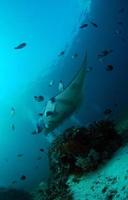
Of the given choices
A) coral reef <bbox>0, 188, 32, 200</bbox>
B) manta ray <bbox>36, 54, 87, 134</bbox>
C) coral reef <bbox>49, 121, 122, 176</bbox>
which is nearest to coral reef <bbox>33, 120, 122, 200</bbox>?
coral reef <bbox>49, 121, 122, 176</bbox>

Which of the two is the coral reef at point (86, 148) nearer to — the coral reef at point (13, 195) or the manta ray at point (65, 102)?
the manta ray at point (65, 102)

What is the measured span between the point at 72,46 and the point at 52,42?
26.7 feet

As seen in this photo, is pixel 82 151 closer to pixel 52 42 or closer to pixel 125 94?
pixel 125 94

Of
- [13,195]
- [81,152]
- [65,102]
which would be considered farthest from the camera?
[13,195]

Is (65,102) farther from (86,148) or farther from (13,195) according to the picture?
(13,195)

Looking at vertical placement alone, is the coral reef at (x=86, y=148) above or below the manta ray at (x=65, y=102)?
below

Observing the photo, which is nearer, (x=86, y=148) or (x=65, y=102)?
(x=65, y=102)

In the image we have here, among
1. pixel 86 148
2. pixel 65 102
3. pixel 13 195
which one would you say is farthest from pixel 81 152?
pixel 13 195

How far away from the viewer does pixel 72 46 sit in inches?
1510

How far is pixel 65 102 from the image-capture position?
7633 millimetres

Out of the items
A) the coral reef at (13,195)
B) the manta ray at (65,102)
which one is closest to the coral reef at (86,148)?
the manta ray at (65,102)

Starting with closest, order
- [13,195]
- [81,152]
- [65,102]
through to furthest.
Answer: [65,102], [81,152], [13,195]

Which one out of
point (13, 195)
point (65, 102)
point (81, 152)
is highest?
point (13, 195)

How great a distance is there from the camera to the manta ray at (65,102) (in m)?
7.55
